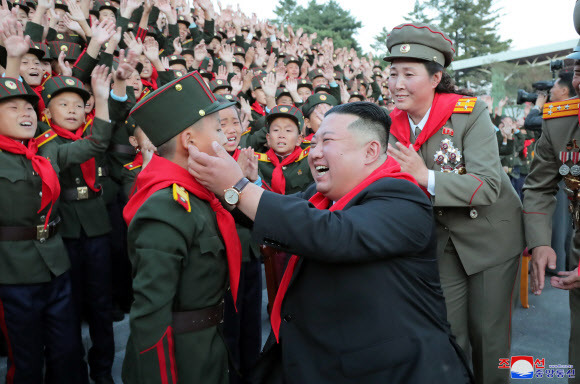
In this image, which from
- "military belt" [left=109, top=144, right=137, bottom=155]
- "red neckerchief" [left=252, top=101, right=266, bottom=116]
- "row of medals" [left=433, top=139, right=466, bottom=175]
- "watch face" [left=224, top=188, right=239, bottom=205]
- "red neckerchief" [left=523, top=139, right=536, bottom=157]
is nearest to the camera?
"watch face" [left=224, top=188, right=239, bottom=205]

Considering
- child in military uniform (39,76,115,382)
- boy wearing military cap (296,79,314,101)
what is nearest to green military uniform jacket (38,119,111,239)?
child in military uniform (39,76,115,382)

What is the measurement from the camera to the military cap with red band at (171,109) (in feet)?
6.29

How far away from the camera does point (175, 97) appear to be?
192 cm

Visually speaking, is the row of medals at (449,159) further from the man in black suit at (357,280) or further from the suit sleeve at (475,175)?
the man in black suit at (357,280)

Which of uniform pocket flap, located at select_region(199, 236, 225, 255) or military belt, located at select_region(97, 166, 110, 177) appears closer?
uniform pocket flap, located at select_region(199, 236, 225, 255)

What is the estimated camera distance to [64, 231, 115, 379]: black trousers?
3285 millimetres

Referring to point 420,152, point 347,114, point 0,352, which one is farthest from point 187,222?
point 0,352

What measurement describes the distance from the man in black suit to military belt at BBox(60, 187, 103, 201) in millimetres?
2240

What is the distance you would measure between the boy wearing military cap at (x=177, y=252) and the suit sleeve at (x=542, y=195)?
1706mm

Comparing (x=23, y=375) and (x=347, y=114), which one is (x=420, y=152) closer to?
Result: (x=347, y=114)

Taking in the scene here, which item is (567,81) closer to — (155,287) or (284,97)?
(284,97)

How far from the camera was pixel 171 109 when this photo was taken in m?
1.92

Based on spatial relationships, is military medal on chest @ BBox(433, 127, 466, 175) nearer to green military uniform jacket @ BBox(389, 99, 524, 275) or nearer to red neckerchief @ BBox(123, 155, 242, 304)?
green military uniform jacket @ BBox(389, 99, 524, 275)

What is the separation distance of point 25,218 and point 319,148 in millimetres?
2035
